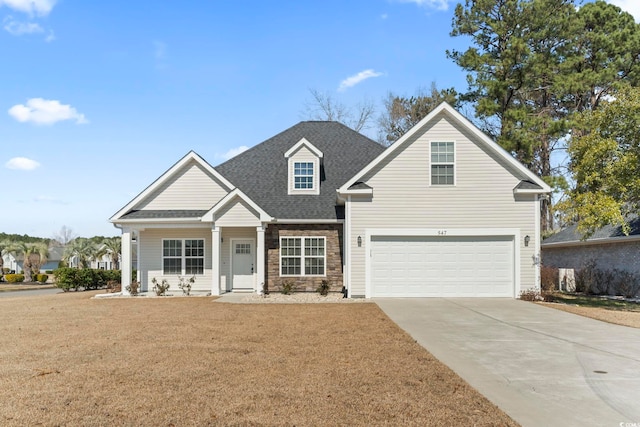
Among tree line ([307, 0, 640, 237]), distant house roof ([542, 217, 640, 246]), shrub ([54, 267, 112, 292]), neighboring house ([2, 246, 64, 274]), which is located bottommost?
neighboring house ([2, 246, 64, 274])

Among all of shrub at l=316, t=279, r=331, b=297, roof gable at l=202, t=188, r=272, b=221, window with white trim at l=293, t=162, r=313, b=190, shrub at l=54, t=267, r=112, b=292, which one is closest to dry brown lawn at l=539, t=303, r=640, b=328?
shrub at l=316, t=279, r=331, b=297

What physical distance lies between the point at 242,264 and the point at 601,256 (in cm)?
1579

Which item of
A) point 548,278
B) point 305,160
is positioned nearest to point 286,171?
point 305,160

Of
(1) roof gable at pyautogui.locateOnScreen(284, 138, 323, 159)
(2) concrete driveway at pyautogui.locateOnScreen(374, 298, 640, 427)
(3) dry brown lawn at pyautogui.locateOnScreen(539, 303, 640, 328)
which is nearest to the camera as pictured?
(2) concrete driveway at pyautogui.locateOnScreen(374, 298, 640, 427)

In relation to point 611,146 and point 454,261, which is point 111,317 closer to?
point 454,261

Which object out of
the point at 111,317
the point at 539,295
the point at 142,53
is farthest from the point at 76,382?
the point at 539,295

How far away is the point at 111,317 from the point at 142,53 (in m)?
8.65

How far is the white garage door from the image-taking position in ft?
60.2

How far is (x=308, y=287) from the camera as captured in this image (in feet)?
67.4

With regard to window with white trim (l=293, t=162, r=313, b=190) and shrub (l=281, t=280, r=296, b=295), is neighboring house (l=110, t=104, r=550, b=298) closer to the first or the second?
window with white trim (l=293, t=162, r=313, b=190)

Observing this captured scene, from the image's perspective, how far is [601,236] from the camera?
21359 mm

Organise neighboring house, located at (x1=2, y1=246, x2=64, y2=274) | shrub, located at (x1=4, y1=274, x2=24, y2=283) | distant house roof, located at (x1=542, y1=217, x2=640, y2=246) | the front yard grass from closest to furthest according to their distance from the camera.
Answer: the front yard grass, distant house roof, located at (x1=542, y1=217, x2=640, y2=246), shrub, located at (x1=4, y1=274, x2=24, y2=283), neighboring house, located at (x1=2, y1=246, x2=64, y2=274)

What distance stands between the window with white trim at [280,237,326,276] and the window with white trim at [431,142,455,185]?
5.31 metres

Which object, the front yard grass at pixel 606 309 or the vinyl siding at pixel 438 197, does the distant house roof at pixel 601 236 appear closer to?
the front yard grass at pixel 606 309
